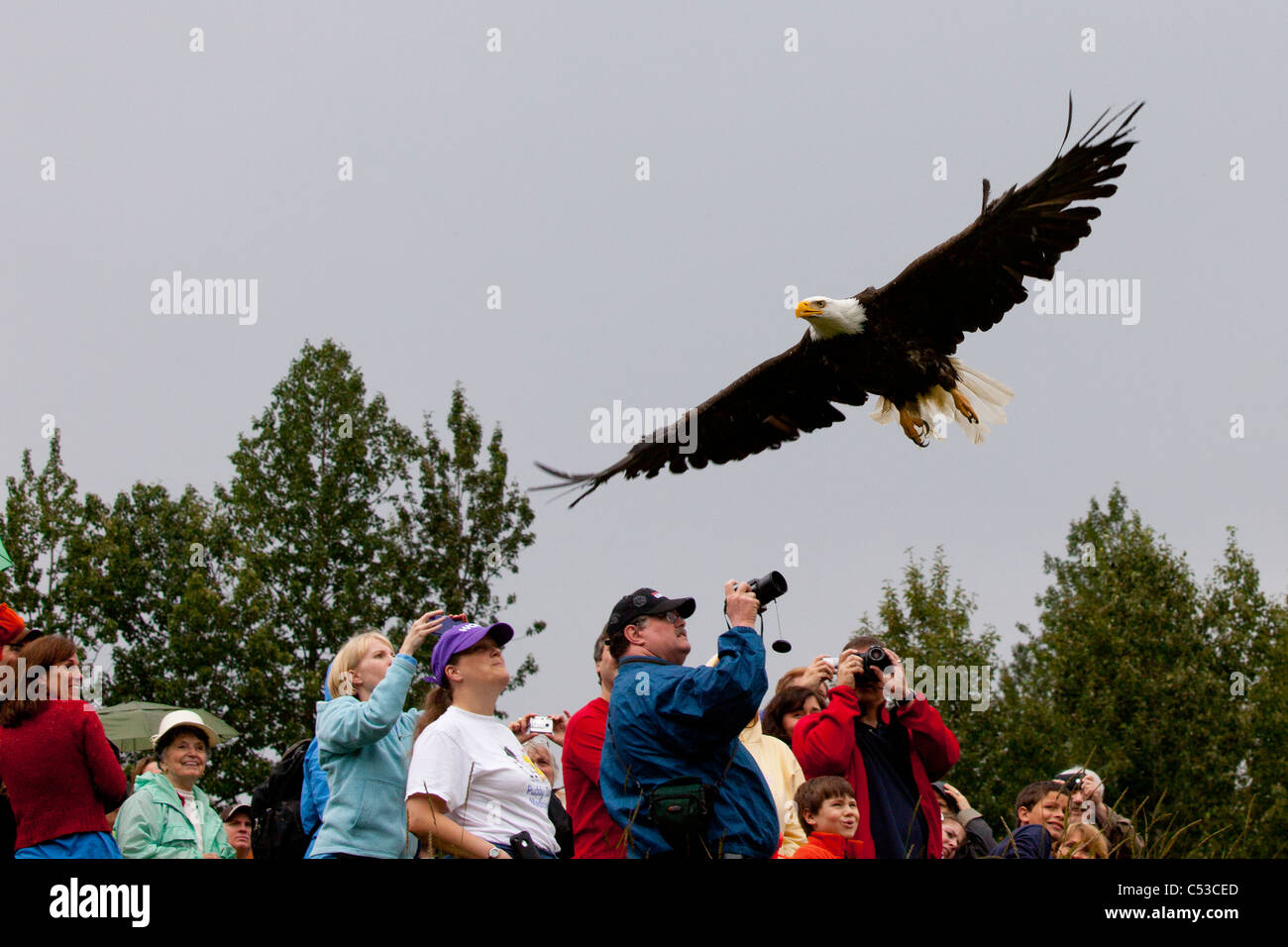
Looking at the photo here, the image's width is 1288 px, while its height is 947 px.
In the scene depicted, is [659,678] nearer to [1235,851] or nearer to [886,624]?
[1235,851]

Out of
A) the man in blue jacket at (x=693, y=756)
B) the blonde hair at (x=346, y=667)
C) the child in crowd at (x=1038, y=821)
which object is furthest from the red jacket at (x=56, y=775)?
the child in crowd at (x=1038, y=821)

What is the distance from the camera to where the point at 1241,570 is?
1251 inches

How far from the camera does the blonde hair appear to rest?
4750 mm

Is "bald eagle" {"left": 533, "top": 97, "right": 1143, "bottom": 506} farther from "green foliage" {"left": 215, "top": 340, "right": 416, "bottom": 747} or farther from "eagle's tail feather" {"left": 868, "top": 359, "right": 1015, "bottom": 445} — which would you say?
"green foliage" {"left": 215, "top": 340, "right": 416, "bottom": 747}

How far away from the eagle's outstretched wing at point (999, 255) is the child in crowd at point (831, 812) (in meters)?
3.95

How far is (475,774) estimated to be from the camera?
14.2 ft

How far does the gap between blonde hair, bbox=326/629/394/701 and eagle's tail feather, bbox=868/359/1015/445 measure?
15.6 feet

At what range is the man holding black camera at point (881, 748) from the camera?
469 centimetres

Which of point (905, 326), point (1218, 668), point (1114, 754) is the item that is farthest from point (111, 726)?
point (1218, 668)

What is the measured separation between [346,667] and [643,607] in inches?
50.8

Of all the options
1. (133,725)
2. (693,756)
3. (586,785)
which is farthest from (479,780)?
(133,725)

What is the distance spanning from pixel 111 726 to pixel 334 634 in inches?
501
